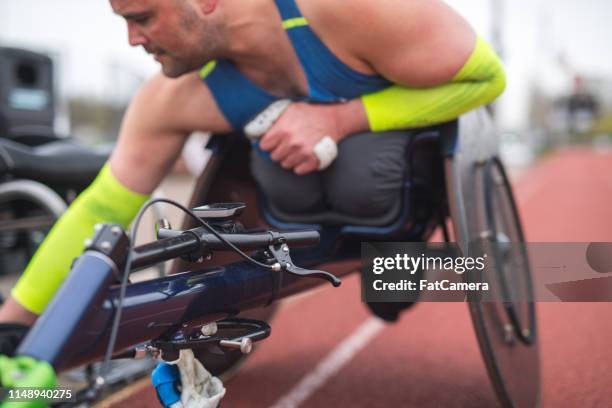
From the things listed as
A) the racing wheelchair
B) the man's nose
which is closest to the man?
the man's nose

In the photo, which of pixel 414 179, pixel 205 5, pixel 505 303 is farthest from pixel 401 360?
pixel 205 5

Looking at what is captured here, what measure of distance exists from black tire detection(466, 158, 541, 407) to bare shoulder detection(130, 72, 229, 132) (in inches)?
37.9

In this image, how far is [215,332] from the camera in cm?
164

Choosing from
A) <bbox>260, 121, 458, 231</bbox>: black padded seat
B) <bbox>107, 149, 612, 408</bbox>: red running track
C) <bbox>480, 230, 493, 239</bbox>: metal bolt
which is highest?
<bbox>260, 121, 458, 231</bbox>: black padded seat

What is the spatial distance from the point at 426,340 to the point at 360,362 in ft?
1.90

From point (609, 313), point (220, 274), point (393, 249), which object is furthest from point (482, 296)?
point (609, 313)

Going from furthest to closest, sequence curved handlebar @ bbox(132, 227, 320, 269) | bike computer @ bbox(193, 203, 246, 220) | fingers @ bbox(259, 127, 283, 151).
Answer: fingers @ bbox(259, 127, 283, 151) < bike computer @ bbox(193, 203, 246, 220) < curved handlebar @ bbox(132, 227, 320, 269)

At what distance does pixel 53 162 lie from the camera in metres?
3.36

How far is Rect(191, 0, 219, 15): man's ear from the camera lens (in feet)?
6.58

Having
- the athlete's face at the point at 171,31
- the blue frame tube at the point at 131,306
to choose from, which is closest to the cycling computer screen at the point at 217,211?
the blue frame tube at the point at 131,306

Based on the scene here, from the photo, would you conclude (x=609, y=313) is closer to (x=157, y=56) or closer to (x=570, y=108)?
(x=157, y=56)

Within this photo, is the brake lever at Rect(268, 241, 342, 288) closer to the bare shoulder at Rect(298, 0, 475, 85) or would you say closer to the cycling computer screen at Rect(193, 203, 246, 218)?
the cycling computer screen at Rect(193, 203, 246, 218)

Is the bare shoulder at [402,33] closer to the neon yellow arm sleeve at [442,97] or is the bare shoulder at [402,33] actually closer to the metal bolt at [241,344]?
the neon yellow arm sleeve at [442,97]

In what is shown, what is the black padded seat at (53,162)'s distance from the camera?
3164 millimetres
